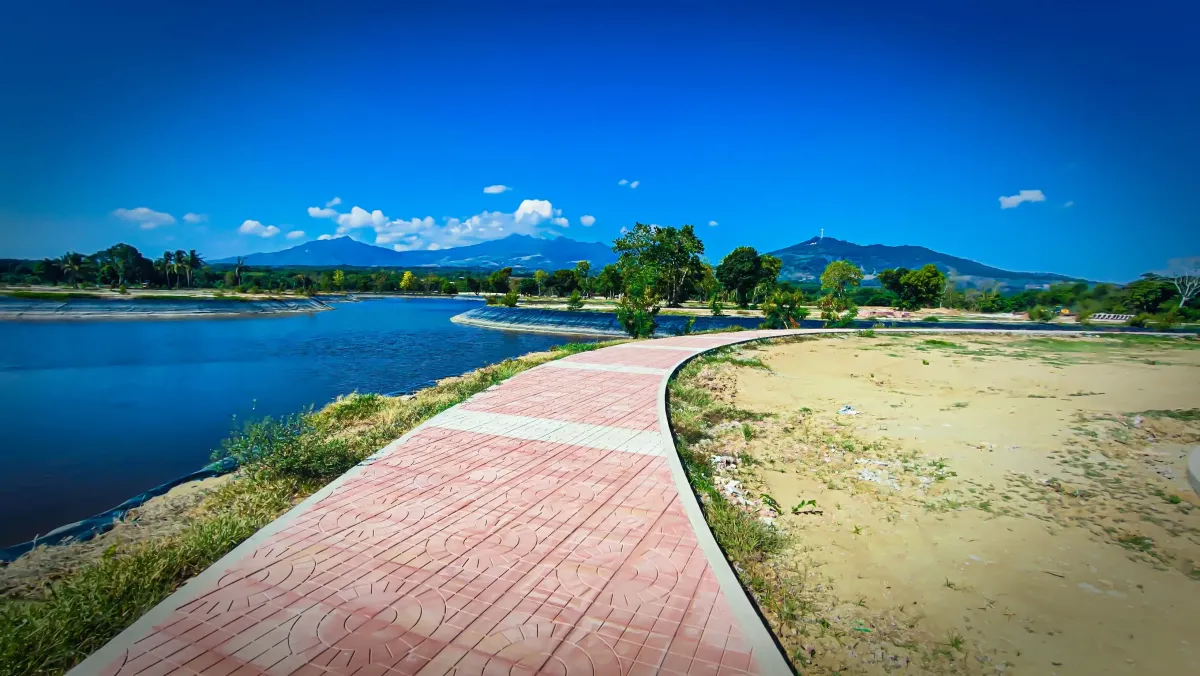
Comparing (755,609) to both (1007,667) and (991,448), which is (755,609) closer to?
(1007,667)

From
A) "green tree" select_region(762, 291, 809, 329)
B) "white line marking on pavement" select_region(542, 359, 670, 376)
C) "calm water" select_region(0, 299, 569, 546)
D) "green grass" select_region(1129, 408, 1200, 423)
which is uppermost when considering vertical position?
"green tree" select_region(762, 291, 809, 329)

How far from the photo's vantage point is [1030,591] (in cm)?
366

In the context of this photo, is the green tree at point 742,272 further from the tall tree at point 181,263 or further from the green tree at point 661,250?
the tall tree at point 181,263

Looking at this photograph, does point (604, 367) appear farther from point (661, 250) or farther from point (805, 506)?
point (661, 250)

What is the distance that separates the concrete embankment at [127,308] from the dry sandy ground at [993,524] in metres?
45.6

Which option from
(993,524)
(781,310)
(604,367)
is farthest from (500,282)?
(993,524)

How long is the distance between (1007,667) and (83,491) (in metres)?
9.65

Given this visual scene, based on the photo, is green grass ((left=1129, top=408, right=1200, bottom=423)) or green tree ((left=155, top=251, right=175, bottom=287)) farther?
green tree ((left=155, top=251, right=175, bottom=287))

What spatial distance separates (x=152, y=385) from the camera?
14578 millimetres

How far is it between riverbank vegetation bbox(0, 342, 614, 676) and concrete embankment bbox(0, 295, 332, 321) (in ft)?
143

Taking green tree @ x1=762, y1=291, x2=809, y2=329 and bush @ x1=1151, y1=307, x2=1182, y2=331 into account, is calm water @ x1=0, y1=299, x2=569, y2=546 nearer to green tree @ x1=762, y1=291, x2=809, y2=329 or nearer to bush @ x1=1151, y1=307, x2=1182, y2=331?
green tree @ x1=762, y1=291, x2=809, y2=329

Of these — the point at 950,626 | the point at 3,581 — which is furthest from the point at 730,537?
the point at 3,581

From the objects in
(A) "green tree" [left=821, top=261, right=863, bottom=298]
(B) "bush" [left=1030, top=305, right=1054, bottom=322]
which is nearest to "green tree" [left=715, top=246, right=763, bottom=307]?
(A) "green tree" [left=821, top=261, right=863, bottom=298]

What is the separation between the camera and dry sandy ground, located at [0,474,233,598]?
3.71 m
